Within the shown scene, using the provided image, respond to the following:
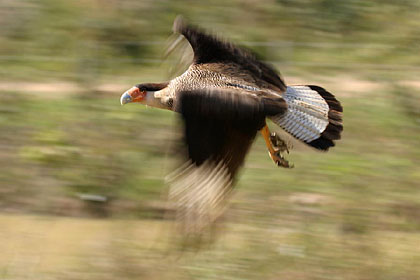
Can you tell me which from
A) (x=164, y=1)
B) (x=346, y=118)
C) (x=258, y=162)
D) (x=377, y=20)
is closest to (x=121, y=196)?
(x=258, y=162)

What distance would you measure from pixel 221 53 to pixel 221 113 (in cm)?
95

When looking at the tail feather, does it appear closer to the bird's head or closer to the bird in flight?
the bird in flight

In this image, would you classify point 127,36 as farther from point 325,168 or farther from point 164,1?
point 325,168

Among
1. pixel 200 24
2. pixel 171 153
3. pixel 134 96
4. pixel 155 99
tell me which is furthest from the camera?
pixel 200 24

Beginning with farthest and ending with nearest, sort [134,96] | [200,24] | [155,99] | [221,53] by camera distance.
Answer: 1. [200,24]
2. [134,96]
3. [155,99]
4. [221,53]

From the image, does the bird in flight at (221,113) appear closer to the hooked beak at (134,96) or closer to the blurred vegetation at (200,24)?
the hooked beak at (134,96)

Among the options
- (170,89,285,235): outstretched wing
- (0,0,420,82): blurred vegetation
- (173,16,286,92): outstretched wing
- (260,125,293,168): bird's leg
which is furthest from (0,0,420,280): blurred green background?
(173,16,286,92): outstretched wing

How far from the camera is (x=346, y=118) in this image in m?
6.67

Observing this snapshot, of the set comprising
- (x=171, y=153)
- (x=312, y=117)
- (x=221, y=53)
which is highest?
(x=221, y=53)

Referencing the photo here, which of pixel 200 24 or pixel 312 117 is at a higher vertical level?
pixel 312 117

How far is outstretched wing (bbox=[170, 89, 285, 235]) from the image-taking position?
12.3ft

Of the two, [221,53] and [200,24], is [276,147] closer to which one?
[221,53]

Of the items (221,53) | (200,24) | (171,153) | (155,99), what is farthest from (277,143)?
(200,24)

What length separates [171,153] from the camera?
12.7 feet
